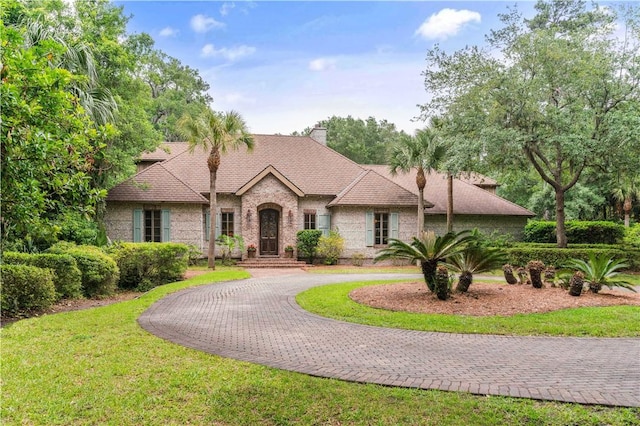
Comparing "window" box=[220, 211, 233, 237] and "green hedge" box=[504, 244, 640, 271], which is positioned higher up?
"window" box=[220, 211, 233, 237]

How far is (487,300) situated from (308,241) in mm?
12957

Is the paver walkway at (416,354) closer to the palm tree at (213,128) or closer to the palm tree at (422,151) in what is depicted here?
the palm tree at (213,128)

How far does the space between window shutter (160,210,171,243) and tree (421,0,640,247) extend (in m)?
14.7

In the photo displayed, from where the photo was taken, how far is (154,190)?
71.6 ft

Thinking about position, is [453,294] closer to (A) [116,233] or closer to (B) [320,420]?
(B) [320,420]

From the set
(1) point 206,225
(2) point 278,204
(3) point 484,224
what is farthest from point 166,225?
(3) point 484,224

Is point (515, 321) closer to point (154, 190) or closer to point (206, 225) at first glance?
point (206, 225)

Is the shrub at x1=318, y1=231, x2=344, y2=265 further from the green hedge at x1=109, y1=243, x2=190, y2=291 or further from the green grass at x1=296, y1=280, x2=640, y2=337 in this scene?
the green grass at x1=296, y1=280, x2=640, y2=337

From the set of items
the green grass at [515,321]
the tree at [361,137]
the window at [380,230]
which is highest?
the tree at [361,137]

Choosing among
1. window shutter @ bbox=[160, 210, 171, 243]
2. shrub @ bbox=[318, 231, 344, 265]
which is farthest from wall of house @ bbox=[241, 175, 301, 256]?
window shutter @ bbox=[160, 210, 171, 243]

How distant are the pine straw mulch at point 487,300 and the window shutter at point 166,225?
13.1m

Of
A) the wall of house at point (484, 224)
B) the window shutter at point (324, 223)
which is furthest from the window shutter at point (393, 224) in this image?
the window shutter at point (324, 223)

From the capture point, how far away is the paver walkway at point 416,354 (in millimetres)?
5098

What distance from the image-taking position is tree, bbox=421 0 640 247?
18969 millimetres
